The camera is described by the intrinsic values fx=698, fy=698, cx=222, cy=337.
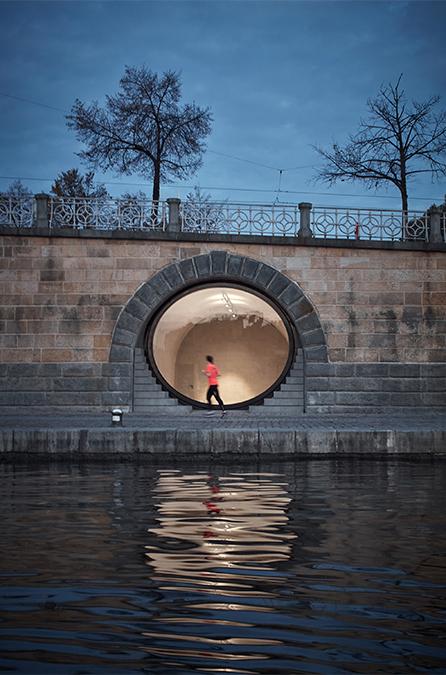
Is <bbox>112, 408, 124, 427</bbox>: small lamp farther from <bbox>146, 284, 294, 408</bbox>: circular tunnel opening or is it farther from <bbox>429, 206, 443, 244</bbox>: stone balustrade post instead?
<bbox>429, 206, 443, 244</bbox>: stone balustrade post

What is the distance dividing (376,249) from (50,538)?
12.4 metres

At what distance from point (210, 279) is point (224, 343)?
2.19 meters

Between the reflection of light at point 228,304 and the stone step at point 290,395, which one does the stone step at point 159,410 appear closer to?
the stone step at point 290,395

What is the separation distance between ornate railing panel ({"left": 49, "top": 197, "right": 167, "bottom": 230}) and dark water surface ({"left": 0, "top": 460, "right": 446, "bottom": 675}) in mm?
9375

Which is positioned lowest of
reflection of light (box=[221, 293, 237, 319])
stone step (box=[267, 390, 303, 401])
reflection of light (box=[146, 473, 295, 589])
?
reflection of light (box=[146, 473, 295, 589])

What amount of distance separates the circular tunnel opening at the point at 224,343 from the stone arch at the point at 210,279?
1.93 ft

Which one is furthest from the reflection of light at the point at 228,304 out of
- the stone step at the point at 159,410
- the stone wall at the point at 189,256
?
the stone step at the point at 159,410

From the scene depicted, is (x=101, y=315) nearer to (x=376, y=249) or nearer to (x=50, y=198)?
(x=50, y=198)

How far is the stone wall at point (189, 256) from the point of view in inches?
607

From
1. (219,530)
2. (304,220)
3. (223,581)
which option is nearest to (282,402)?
(304,220)

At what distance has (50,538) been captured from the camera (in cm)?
495

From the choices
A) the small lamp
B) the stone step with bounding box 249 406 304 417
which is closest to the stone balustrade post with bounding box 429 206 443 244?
the stone step with bounding box 249 406 304 417

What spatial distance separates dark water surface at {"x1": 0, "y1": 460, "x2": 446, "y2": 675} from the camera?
9.08 feet

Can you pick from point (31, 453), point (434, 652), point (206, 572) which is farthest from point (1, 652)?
point (31, 453)
